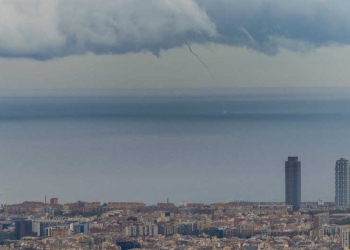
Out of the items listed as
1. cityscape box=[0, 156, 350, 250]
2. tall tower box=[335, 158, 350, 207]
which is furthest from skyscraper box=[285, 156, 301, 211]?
tall tower box=[335, 158, 350, 207]

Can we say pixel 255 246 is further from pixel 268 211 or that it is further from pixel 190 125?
pixel 190 125

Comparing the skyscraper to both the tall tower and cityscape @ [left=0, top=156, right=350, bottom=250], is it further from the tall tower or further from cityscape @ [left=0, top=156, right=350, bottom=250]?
the tall tower

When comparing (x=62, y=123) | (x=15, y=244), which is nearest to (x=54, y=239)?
A: (x=15, y=244)

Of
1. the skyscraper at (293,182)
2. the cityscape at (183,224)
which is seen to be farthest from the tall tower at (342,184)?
the skyscraper at (293,182)

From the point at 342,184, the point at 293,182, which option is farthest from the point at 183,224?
the point at 342,184

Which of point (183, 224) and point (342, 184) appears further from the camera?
point (342, 184)

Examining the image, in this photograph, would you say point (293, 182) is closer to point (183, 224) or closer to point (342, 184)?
point (342, 184)
